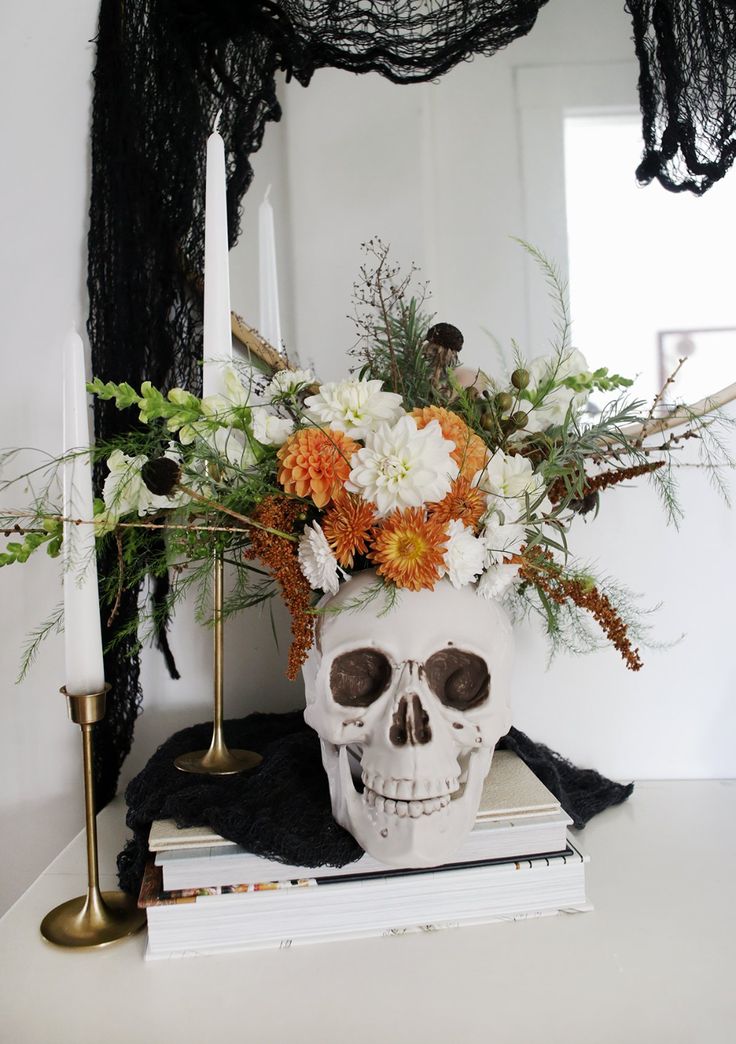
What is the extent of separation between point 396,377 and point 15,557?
39 cm

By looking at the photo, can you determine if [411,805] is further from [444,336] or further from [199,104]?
[199,104]

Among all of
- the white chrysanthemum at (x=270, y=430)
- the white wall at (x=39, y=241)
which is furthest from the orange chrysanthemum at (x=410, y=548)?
the white wall at (x=39, y=241)

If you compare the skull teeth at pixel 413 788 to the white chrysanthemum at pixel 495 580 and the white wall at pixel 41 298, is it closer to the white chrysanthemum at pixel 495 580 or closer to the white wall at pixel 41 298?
the white chrysanthemum at pixel 495 580

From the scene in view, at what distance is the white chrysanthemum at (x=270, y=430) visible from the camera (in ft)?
2.35

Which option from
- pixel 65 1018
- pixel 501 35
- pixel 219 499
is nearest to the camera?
pixel 65 1018

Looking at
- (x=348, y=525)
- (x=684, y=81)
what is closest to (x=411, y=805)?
(x=348, y=525)

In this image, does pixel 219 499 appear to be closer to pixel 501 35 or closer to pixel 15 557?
pixel 15 557

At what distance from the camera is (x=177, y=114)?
0.98 metres

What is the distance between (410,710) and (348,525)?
155 millimetres

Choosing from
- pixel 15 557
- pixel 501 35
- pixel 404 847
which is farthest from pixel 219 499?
pixel 501 35

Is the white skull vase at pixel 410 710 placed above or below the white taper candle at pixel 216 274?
below

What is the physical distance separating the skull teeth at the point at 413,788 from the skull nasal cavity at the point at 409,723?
0.10ft

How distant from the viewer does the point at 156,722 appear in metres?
1.04

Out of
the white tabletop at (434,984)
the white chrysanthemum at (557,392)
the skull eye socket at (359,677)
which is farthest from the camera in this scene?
the white chrysanthemum at (557,392)
